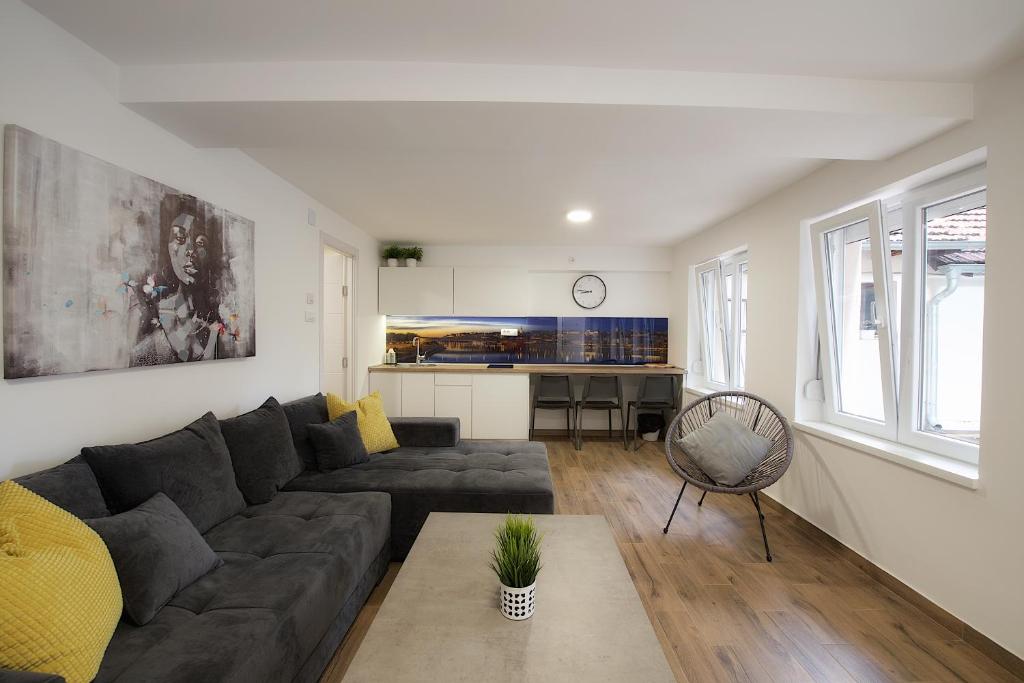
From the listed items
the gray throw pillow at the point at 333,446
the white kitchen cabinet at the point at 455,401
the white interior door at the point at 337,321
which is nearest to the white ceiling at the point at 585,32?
the gray throw pillow at the point at 333,446

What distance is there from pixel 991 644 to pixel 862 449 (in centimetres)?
98

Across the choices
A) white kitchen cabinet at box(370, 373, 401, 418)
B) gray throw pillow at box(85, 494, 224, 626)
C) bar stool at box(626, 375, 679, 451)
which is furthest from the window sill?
white kitchen cabinet at box(370, 373, 401, 418)

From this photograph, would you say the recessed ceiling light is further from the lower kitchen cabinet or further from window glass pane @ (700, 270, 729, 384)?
the lower kitchen cabinet

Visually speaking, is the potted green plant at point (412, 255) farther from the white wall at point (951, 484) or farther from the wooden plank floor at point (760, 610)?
the white wall at point (951, 484)

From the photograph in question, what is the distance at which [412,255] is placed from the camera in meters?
5.72

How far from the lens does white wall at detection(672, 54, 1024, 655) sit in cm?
192

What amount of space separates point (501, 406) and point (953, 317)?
3.96 metres

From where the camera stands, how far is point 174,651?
4.22ft

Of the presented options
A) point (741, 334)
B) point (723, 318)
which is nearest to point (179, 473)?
point (741, 334)

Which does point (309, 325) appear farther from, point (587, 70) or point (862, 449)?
point (862, 449)

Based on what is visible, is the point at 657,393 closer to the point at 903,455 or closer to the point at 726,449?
the point at 726,449

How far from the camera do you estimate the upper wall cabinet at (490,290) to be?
5820 mm

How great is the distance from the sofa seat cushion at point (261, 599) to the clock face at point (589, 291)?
4367mm

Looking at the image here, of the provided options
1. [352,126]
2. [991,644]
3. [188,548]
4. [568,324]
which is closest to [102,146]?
[352,126]
